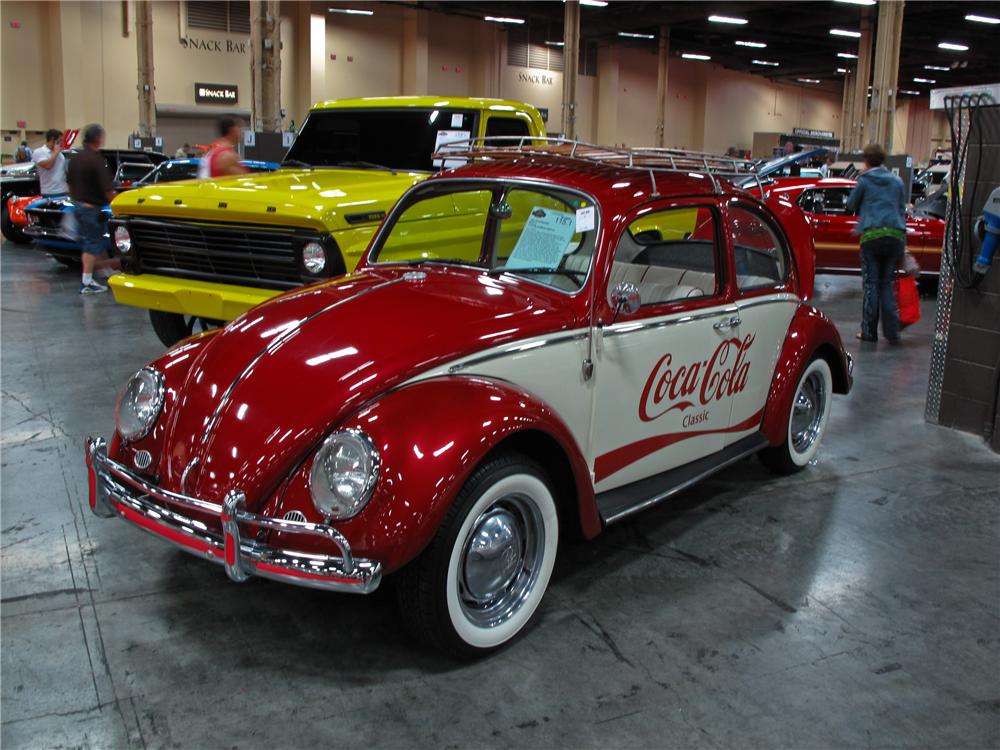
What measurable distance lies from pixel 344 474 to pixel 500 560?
70 centimetres

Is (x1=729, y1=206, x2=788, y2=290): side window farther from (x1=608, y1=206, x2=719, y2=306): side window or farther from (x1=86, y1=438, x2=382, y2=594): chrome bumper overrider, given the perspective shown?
(x1=86, y1=438, x2=382, y2=594): chrome bumper overrider

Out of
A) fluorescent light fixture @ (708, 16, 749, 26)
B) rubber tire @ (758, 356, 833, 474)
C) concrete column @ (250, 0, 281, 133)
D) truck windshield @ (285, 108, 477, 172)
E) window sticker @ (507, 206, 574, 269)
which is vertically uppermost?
fluorescent light fixture @ (708, 16, 749, 26)

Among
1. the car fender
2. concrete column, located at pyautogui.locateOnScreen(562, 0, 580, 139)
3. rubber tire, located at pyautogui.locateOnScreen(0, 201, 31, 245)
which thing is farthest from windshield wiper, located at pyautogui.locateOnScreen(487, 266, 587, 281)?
concrete column, located at pyautogui.locateOnScreen(562, 0, 580, 139)

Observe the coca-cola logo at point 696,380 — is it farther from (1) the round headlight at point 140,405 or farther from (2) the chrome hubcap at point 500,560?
(1) the round headlight at point 140,405

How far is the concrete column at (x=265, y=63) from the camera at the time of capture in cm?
1340

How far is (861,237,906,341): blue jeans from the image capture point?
331 inches

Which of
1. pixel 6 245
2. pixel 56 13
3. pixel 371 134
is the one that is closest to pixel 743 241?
pixel 371 134

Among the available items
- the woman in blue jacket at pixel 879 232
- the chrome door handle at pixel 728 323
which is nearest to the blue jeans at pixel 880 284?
the woman in blue jacket at pixel 879 232

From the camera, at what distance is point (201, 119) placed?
24.0 m

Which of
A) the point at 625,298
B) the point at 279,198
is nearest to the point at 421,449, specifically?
the point at 625,298

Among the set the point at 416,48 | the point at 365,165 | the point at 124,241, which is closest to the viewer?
the point at 124,241

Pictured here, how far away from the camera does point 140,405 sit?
11.0 feet

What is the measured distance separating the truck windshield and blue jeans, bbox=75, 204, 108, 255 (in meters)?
3.82

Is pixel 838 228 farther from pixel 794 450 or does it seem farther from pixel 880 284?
pixel 794 450
